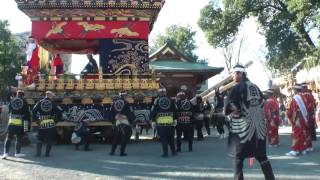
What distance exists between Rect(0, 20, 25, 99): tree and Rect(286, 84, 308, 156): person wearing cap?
32406mm

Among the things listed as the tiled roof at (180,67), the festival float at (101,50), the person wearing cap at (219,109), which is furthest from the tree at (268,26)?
the festival float at (101,50)

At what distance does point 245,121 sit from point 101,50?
9.90m

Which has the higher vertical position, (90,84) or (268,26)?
(268,26)

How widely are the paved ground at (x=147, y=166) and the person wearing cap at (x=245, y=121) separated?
1495mm

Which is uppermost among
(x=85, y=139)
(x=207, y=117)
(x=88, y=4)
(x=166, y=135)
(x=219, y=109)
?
(x=88, y=4)

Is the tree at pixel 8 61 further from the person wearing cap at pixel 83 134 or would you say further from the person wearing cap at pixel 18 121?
the person wearing cap at pixel 18 121

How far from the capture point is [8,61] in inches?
1563

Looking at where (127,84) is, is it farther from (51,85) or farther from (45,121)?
(45,121)

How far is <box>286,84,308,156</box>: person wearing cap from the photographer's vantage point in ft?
37.9

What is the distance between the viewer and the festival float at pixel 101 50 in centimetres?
1516

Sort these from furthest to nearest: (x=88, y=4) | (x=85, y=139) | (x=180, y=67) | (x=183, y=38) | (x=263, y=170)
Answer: (x=183, y=38) < (x=180, y=67) < (x=88, y=4) < (x=85, y=139) < (x=263, y=170)

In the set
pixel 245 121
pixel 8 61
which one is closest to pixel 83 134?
pixel 245 121

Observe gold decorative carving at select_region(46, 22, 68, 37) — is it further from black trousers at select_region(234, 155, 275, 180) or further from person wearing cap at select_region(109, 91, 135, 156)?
black trousers at select_region(234, 155, 275, 180)

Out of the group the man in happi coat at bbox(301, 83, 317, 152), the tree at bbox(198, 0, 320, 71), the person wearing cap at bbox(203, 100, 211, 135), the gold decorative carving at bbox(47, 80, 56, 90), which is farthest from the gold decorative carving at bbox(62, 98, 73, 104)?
the tree at bbox(198, 0, 320, 71)
